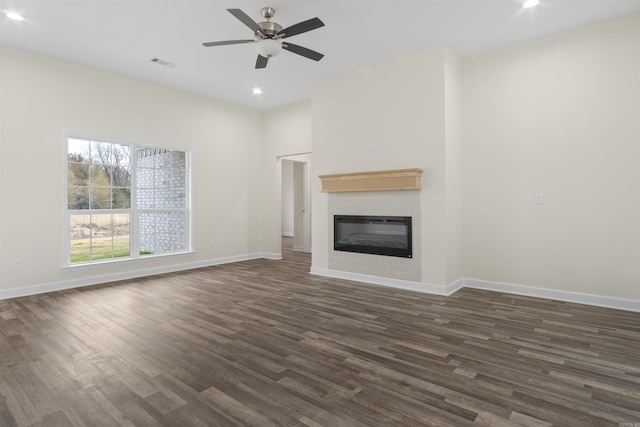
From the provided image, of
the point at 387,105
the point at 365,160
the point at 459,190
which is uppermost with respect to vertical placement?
the point at 387,105

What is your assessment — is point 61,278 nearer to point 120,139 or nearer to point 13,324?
point 13,324

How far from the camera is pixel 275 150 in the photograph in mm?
7234

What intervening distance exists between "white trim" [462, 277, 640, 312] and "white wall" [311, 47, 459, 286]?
0.40 metres

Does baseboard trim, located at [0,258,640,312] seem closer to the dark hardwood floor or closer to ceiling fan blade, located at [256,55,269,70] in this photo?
the dark hardwood floor

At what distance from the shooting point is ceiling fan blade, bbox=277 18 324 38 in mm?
Result: 3062

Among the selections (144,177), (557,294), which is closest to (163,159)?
(144,177)

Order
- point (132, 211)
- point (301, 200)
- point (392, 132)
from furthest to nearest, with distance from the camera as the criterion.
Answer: point (301, 200) → point (132, 211) → point (392, 132)

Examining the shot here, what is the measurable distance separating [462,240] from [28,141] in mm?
5819

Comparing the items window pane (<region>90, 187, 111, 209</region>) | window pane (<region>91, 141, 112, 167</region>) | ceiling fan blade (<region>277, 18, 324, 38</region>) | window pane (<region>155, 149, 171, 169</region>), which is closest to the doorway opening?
window pane (<region>155, 149, 171, 169</region>)

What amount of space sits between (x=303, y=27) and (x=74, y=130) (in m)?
3.69

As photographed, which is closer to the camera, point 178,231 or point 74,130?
point 74,130

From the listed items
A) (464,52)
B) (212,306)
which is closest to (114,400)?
(212,306)

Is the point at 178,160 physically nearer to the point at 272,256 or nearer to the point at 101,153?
the point at 101,153

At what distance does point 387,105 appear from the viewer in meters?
4.82
